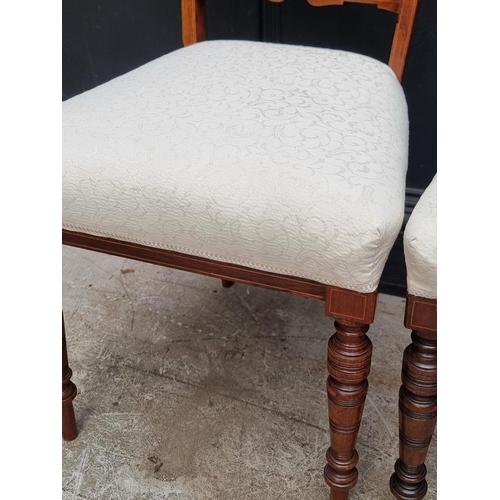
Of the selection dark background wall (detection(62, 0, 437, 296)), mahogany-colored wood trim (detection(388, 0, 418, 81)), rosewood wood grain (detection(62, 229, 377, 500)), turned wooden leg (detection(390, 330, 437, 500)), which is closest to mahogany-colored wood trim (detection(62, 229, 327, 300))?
rosewood wood grain (detection(62, 229, 377, 500))

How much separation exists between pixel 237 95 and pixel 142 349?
47cm

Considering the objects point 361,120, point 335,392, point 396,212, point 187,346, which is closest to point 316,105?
point 361,120

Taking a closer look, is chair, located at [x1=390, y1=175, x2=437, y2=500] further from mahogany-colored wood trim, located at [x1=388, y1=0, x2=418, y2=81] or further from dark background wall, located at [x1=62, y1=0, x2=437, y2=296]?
dark background wall, located at [x1=62, y1=0, x2=437, y2=296]

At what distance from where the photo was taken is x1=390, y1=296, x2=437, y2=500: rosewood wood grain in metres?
0.56

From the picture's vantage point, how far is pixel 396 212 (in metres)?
0.54

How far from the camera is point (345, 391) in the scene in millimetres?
610

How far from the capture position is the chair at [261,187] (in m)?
0.54

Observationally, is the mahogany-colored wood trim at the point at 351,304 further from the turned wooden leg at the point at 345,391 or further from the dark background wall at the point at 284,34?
the dark background wall at the point at 284,34

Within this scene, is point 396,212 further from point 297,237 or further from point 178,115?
point 178,115

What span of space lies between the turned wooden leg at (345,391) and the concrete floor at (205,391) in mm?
99

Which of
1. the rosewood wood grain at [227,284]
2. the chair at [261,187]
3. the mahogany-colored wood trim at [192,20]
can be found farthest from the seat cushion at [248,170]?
the rosewood wood grain at [227,284]

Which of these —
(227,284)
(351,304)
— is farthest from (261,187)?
(227,284)

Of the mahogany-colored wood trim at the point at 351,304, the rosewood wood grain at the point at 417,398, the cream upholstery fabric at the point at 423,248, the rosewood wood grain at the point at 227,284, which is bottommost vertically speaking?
the rosewood wood grain at the point at 227,284
